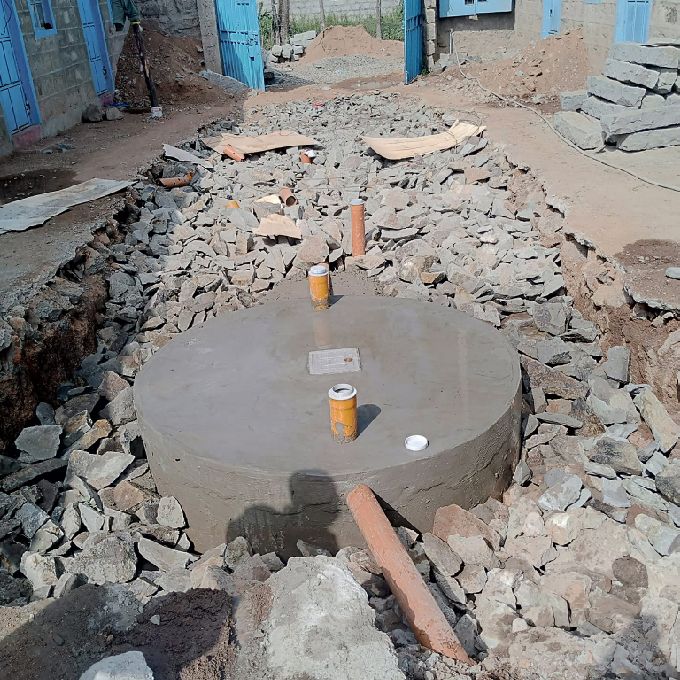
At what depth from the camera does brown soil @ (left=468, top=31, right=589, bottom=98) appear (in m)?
13.0

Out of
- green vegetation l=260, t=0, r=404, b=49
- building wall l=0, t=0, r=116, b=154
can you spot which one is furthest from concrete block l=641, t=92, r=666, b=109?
green vegetation l=260, t=0, r=404, b=49

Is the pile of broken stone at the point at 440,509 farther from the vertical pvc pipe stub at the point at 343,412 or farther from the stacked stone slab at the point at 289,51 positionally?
the stacked stone slab at the point at 289,51

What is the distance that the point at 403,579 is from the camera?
3045mm

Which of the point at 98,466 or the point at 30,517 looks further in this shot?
the point at 98,466

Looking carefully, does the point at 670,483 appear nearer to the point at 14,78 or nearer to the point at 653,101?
the point at 653,101

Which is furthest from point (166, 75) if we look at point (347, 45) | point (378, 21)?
point (378, 21)

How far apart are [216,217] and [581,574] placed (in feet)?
21.3

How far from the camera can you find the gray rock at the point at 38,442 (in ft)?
15.2

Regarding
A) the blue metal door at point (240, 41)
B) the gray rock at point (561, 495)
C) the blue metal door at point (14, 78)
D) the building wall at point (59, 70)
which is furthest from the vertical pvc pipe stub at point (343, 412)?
the blue metal door at point (240, 41)

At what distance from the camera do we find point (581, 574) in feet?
11.6

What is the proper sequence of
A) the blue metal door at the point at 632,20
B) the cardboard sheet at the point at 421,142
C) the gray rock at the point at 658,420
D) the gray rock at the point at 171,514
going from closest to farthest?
the gray rock at the point at 171,514, the gray rock at the point at 658,420, the blue metal door at the point at 632,20, the cardboard sheet at the point at 421,142

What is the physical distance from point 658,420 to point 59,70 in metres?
12.2

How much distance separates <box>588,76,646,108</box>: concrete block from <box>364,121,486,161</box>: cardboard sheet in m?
1.82

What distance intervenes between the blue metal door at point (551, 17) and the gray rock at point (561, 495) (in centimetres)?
1326
